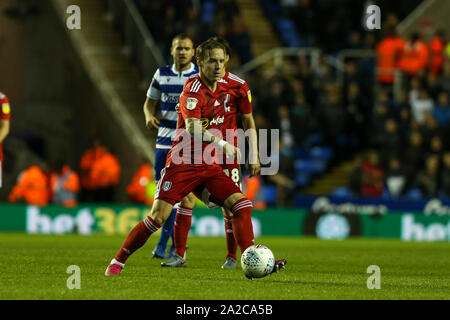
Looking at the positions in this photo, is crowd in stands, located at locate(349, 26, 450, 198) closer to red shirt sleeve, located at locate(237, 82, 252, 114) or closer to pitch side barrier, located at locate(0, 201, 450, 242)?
pitch side barrier, located at locate(0, 201, 450, 242)

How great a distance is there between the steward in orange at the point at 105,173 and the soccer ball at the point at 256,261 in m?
13.6

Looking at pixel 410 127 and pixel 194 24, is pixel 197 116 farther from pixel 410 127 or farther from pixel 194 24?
pixel 194 24

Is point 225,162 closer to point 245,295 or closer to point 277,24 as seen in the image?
point 245,295

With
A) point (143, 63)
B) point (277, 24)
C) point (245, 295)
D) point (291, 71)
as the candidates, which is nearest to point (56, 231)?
point (143, 63)

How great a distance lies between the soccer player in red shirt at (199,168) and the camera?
9.32 metres

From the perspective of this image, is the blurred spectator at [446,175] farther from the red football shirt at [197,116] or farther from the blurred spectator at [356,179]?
the red football shirt at [197,116]

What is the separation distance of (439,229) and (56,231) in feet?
23.2

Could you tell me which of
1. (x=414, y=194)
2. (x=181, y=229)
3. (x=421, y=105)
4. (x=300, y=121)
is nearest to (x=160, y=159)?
(x=181, y=229)

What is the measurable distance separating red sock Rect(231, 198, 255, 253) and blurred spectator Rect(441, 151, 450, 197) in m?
11.0

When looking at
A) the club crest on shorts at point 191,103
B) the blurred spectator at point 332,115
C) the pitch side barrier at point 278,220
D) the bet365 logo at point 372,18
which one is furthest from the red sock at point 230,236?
the bet365 logo at point 372,18

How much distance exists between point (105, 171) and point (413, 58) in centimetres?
682

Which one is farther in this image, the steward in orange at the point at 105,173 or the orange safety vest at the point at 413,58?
the steward in orange at the point at 105,173

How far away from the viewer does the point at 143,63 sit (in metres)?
23.3

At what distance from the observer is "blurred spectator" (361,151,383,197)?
20.3 m
